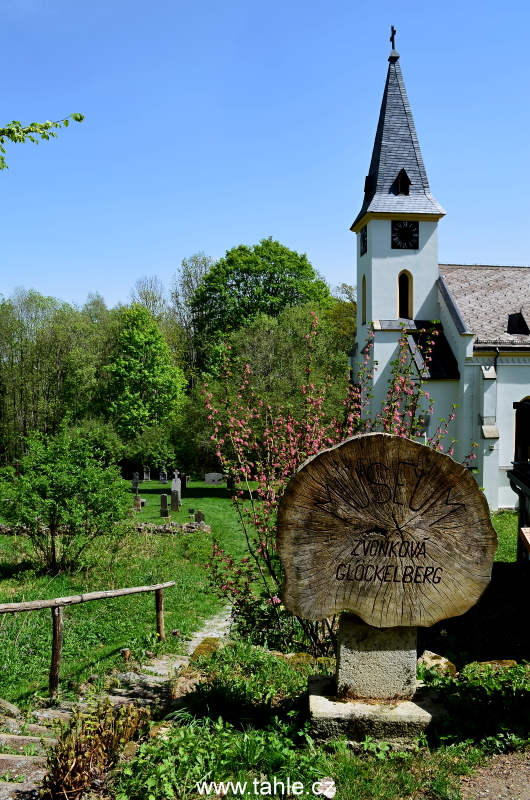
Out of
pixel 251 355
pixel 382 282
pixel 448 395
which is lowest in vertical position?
pixel 448 395

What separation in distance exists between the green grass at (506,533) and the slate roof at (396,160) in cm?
1220

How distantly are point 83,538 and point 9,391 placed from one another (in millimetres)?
29335

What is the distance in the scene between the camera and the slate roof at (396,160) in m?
26.7

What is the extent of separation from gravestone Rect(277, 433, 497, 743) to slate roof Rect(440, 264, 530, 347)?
2075 centimetres

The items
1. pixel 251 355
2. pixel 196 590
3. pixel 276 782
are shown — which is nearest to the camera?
pixel 276 782

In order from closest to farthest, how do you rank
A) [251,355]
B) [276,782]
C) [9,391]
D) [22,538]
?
[276,782]
[22,538]
[251,355]
[9,391]

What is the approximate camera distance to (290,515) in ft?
14.9

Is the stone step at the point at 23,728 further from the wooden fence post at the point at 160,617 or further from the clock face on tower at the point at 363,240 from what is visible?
the clock face on tower at the point at 363,240

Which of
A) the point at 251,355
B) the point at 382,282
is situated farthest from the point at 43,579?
the point at 251,355

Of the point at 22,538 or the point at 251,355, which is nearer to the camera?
the point at 22,538

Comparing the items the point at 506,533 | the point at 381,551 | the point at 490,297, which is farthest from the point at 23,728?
the point at 490,297

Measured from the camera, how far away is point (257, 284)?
4025 cm

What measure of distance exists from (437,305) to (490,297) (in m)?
2.05

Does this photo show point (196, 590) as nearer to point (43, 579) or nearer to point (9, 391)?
point (43, 579)
